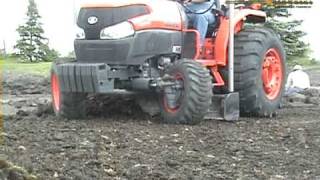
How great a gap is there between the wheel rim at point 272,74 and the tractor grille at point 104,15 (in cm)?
232

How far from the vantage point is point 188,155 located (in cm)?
684

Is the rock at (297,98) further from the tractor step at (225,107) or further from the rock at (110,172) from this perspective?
the rock at (110,172)

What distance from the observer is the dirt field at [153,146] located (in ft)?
19.9

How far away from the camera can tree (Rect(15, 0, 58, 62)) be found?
2545 cm

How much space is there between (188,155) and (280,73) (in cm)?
461

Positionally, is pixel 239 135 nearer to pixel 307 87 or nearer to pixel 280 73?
pixel 280 73

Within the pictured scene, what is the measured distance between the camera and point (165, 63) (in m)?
9.52

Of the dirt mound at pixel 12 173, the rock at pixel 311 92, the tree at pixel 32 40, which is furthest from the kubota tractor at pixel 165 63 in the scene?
the tree at pixel 32 40

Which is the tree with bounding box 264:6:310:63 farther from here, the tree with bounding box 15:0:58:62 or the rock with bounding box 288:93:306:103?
the rock with bounding box 288:93:306:103

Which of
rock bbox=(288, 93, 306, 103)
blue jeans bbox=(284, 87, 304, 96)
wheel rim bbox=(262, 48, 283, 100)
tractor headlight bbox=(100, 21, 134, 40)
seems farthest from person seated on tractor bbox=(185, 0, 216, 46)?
blue jeans bbox=(284, 87, 304, 96)

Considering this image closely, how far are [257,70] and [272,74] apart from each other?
922 millimetres

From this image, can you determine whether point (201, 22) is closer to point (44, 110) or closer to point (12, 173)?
point (44, 110)

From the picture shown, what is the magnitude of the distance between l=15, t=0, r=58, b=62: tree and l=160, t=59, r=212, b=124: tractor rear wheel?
16662mm

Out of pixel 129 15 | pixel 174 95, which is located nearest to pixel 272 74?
pixel 174 95
